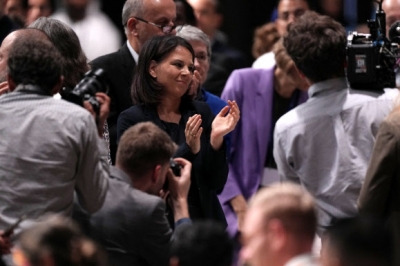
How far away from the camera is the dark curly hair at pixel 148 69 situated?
6004mm

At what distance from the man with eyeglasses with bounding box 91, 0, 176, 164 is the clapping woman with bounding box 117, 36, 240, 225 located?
390mm

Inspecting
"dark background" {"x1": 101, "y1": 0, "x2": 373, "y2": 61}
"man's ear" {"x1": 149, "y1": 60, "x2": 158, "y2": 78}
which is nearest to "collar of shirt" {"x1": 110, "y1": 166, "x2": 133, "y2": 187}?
"man's ear" {"x1": 149, "y1": 60, "x2": 158, "y2": 78}

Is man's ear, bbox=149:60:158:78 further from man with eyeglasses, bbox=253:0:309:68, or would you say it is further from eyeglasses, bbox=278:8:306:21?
eyeglasses, bbox=278:8:306:21

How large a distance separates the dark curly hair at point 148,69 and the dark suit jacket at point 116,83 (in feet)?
1.19

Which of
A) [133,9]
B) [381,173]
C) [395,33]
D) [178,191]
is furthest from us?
[133,9]

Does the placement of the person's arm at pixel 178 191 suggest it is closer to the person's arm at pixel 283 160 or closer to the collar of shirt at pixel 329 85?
the person's arm at pixel 283 160

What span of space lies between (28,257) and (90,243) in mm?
199

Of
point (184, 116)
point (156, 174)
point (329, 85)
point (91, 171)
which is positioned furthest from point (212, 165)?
point (91, 171)

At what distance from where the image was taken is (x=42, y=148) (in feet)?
16.2

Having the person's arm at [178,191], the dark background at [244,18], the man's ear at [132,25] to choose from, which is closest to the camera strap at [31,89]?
the person's arm at [178,191]

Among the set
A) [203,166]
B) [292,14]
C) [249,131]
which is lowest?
[249,131]

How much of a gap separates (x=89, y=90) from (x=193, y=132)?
720mm

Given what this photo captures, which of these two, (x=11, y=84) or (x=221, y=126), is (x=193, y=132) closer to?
(x=221, y=126)

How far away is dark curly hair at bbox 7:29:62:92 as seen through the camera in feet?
16.3
